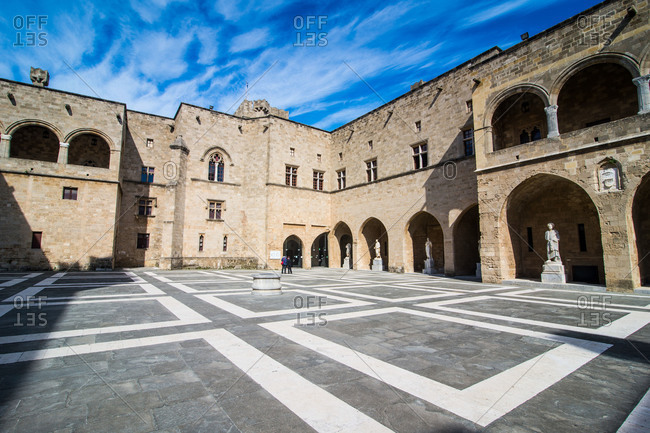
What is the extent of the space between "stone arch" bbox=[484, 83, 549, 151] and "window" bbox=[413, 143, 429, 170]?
4.57m

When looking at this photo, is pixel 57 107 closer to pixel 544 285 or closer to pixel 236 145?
pixel 236 145

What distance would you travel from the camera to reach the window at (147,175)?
24.3m

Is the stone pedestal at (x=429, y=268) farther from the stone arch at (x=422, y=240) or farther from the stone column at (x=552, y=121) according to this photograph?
the stone column at (x=552, y=121)

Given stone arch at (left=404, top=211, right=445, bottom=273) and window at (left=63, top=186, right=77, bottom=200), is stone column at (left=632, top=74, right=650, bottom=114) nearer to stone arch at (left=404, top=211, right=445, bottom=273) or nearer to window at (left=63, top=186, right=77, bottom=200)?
stone arch at (left=404, top=211, right=445, bottom=273)

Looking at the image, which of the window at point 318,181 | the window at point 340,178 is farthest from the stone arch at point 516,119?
the window at point 318,181

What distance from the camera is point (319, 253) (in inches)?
1312

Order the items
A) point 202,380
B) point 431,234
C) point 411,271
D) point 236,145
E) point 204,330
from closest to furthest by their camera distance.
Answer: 1. point 202,380
2. point 204,330
3. point 411,271
4. point 431,234
5. point 236,145

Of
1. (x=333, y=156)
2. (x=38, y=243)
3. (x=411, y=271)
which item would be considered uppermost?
(x=333, y=156)

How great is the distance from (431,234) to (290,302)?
17.2m

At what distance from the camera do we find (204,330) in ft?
17.4

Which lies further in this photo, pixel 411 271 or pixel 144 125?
pixel 144 125

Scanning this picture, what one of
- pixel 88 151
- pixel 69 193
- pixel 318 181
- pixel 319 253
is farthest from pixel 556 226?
pixel 88 151

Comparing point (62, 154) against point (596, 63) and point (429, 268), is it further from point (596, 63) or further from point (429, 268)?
point (596, 63)

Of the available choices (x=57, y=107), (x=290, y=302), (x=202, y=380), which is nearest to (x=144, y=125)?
(x=57, y=107)
